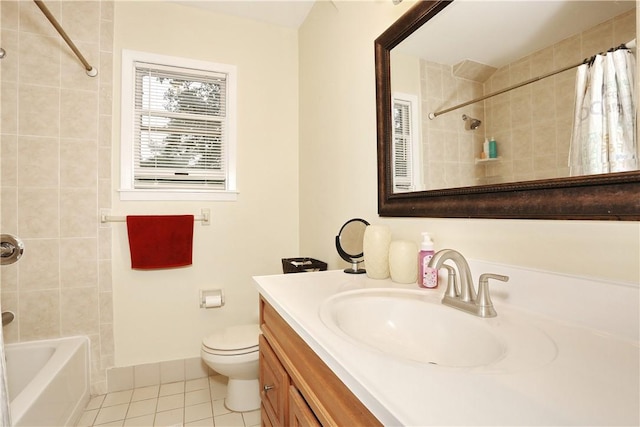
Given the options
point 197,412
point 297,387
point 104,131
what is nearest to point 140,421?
point 197,412

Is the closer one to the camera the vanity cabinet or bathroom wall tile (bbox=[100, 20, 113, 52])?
the vanity cabinet

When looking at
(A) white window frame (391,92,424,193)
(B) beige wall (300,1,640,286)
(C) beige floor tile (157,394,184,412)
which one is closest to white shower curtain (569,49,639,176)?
(B) beige wall (300,1,640,286)

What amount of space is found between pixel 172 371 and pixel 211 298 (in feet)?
1.75

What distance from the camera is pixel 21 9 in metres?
1.85

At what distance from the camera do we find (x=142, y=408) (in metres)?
1.81

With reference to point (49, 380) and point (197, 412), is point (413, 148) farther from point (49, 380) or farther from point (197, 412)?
point (49, 380)

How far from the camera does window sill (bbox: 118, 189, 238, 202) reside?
201 cm

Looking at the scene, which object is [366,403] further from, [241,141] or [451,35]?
[241,141]

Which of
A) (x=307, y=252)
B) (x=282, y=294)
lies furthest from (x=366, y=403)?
(x=307, y=252)

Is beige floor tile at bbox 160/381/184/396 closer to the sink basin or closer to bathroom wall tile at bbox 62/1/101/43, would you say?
the sink basin

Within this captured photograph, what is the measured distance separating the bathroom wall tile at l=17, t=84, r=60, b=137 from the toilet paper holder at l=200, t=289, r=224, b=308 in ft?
4.26

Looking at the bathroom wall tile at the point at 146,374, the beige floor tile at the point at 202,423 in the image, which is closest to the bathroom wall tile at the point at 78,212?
the bathroom wall tile at the point at 146,374

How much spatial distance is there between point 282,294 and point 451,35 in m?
1.00

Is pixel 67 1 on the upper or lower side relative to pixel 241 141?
upper
